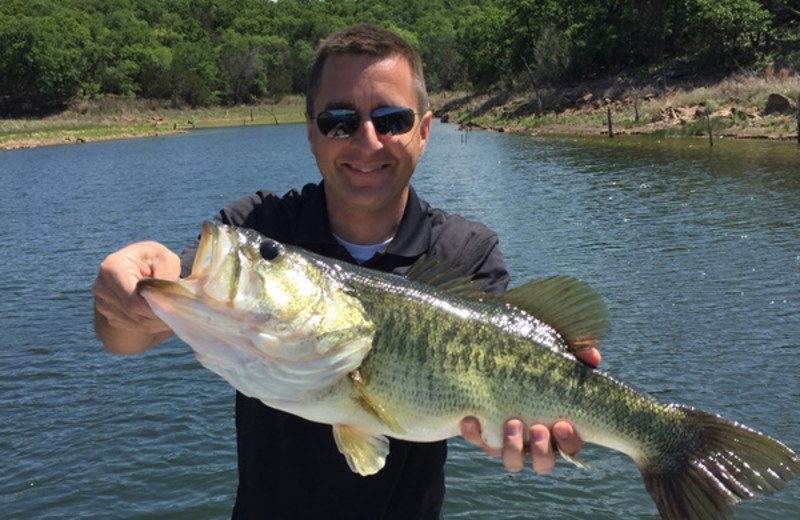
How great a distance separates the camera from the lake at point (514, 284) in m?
7.17

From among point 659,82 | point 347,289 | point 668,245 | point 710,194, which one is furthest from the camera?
point 659,82

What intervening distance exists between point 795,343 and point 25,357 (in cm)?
1139

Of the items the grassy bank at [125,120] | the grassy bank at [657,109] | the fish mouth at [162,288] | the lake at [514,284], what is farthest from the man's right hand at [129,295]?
the grassy bank at [125,120]

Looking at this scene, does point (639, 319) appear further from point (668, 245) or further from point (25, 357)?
point (25, 357)

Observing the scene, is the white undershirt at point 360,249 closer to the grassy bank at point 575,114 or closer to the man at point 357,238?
the man at point 357,238

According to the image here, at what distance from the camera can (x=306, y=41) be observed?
14888 cm

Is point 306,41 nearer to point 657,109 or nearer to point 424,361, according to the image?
point 657,109

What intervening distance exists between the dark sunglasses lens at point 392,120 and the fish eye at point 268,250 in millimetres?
821

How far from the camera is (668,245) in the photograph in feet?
51.3

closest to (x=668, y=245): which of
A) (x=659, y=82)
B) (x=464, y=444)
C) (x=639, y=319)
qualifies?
(x=639, y=319)

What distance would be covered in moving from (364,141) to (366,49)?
40cm

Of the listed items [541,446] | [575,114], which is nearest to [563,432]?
[541,446]

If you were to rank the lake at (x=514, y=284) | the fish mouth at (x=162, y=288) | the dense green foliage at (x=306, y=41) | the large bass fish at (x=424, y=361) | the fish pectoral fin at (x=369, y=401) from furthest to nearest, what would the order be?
the dense green foliage at (x=306, y=41) → the lake at (x=514, y=284) → the fish pectoral fin at (x=369, y=401) → the large bass fish at (x=424, y=361) → the fish mouth at (x=162, y=288)

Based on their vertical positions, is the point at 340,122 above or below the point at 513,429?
above
